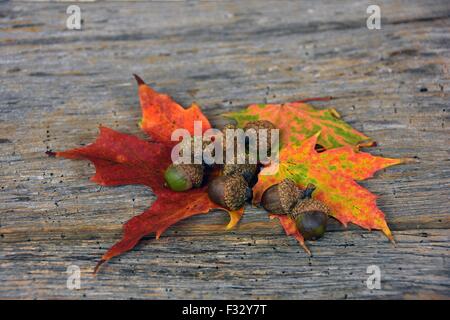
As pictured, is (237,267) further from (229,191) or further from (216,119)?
(216,119)

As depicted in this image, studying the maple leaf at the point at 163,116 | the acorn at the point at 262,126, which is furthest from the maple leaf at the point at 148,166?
the acorn at the point at 262,126

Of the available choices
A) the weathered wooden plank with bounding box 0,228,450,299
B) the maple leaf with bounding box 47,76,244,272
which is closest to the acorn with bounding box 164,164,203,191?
the maple leaf with bounding box 47,76,244,272

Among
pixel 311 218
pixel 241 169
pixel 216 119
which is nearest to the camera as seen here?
pixel 311 218

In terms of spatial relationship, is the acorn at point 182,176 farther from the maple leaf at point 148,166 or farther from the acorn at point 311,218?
the acorn at point 311,218

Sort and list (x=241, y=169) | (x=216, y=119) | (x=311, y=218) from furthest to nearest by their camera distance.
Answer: (x=216, y=119), (x=241, y=169), (x=311, y=218)

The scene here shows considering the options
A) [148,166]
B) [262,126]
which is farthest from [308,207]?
[148,166]

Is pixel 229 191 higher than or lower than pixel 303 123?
lower

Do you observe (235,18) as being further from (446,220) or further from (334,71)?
(446,220)
